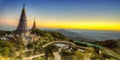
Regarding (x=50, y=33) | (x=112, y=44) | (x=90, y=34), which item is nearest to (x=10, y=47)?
(x=50, y=33)

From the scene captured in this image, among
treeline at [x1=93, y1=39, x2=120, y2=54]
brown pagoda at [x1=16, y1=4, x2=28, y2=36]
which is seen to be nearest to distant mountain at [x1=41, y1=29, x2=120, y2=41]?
treeline at [x1=93, y1=39, x2=120, y2=54]

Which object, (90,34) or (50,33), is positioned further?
(50,33)

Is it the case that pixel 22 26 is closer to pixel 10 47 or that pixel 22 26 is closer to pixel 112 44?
pixel 10 47

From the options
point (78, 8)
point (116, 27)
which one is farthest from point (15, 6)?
point (116, 27)

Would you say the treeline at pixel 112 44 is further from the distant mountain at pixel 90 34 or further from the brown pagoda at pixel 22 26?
the brown pagoda at pixel 22 26

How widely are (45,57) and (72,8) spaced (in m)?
0.43

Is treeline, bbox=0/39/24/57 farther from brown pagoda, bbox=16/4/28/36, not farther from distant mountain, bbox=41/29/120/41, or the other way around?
distant mountain, bbox=41/29/120/41

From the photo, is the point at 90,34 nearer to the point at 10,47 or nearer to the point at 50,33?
the point at 50,33

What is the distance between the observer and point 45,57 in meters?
4.93

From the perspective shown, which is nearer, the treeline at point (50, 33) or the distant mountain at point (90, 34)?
the distant mountain at point (90, 34)

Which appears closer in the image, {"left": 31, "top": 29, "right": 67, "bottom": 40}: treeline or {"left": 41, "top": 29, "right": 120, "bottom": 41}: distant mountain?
{"left": 41, "top": 29, "right": 120, "bottom": 41}: distant mountain

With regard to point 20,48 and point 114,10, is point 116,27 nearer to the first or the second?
point 114,10

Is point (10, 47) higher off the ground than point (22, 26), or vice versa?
point (22, 26)

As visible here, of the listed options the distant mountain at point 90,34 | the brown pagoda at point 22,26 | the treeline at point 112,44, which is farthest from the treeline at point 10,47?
the treeline at point 112,44
